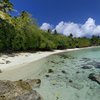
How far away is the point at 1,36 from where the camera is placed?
42.5 metres

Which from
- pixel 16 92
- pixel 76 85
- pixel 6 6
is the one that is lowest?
pixel 76 85

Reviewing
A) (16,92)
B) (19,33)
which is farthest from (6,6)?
(16,92)

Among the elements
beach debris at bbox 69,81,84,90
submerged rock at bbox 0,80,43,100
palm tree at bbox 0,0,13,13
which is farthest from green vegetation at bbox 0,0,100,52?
submerged rock at bbox 0,80,43,100

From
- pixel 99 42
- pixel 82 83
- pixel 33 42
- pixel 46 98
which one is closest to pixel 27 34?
pixel 33 42

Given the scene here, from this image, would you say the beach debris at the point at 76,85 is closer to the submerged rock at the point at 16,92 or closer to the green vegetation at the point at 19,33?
the submerged rock at the point at 16,92

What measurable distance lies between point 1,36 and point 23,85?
30.3 m

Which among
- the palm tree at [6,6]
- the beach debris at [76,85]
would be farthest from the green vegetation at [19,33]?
the beach debris at [76,85]

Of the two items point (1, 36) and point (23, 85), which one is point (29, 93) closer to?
point (23, 85)

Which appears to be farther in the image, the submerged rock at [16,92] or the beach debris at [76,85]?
the beach debris at [76,85]

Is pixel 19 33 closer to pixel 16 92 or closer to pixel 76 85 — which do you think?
pixel 76 85

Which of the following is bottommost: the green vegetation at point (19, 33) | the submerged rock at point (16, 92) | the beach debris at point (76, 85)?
the beach debris at point (76, 85)

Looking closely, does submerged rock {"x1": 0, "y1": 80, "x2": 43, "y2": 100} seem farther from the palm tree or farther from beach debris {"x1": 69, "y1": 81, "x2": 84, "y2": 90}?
the palm tree

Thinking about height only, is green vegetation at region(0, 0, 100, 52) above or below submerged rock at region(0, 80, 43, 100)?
above

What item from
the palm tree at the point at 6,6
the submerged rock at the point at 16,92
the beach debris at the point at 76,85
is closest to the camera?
the submerged rock at the point at 16,92
